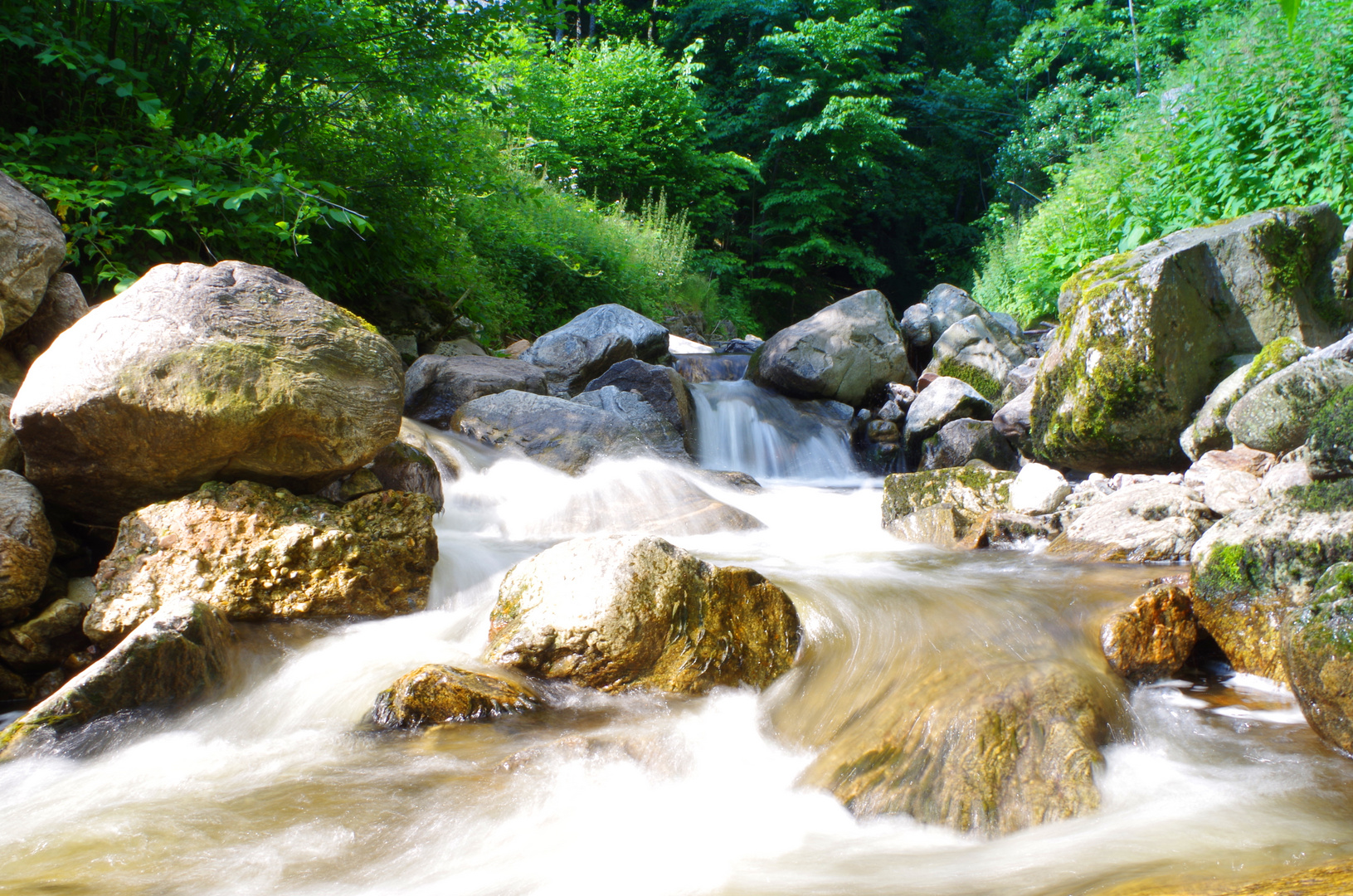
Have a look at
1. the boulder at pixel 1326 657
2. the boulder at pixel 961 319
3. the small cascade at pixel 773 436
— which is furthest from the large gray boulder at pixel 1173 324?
the boulder at pixel 961 319

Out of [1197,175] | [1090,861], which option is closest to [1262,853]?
[1090,861]

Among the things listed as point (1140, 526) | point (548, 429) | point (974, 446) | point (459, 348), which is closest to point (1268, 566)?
point (1140, 526)

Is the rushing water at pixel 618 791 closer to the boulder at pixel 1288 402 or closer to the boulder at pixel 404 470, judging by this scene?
the boulder at pixel 404 470

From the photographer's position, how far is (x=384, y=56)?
6215 mm

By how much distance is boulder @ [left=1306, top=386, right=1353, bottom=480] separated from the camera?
345 centimetres

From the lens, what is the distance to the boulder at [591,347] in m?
9.06

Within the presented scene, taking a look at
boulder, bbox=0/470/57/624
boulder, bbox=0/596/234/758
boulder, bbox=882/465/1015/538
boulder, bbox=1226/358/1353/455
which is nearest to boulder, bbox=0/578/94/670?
boulder, bbox=0/470/57/624

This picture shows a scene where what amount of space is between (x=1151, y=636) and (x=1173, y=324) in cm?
384

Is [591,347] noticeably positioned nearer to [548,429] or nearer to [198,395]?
[548,429]

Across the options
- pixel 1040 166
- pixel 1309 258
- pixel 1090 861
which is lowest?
pixel 1090 861

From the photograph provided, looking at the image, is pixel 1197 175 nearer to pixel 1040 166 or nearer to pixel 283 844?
pixel 283 844

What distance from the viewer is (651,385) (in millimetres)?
8633

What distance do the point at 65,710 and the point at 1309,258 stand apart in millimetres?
8388

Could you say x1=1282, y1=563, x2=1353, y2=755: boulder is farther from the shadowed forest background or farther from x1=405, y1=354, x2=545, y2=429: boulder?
x1=405, y1=354, x2=545, y2=429: boulder
